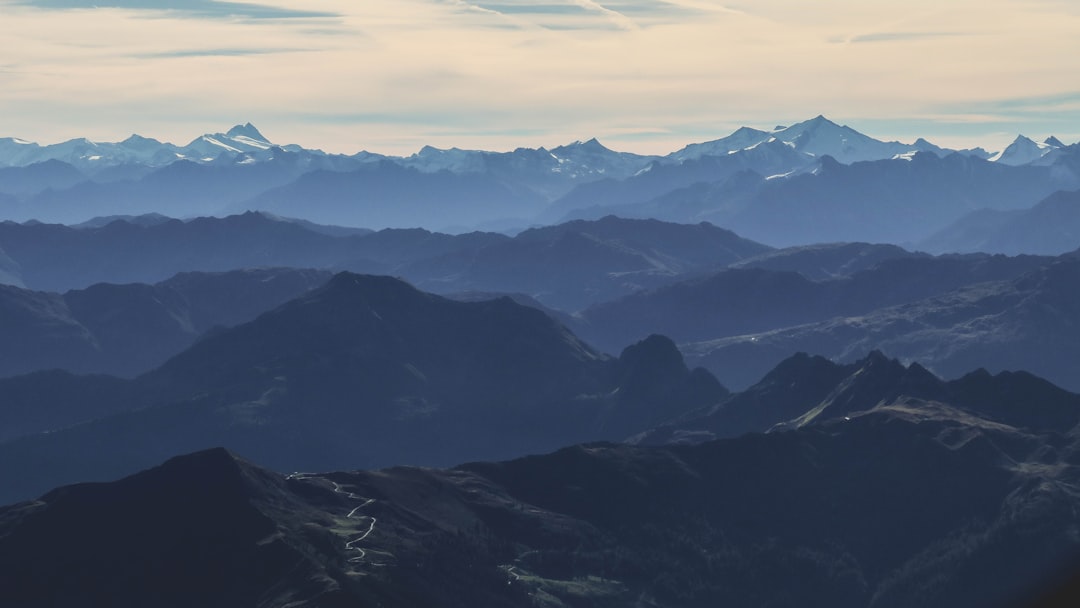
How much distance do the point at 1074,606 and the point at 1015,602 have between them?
2.89 metres

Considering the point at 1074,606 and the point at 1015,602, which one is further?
the point at 1015,602

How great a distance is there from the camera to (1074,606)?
2414cm

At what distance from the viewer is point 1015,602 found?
27.0 m
